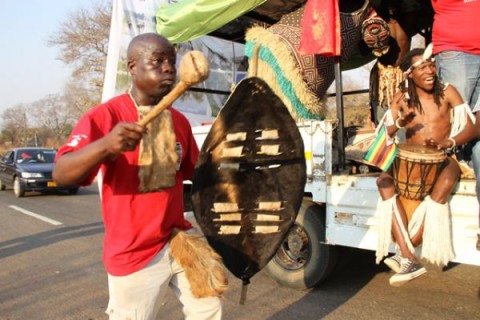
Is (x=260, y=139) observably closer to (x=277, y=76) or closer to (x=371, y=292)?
(x=277, y=76)

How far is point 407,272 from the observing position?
3188 mm

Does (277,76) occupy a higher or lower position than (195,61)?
higher

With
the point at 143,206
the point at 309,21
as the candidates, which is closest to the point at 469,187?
the point at 309,21

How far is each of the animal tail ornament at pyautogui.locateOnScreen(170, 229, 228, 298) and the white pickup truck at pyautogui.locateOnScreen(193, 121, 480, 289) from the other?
6.16 feet

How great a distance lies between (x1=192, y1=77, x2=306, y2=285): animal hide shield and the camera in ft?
7.97

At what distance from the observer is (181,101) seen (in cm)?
655

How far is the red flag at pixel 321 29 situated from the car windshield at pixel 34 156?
41.2 feet

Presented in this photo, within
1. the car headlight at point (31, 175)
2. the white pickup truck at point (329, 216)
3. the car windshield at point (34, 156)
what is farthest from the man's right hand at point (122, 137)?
the car windshield at point (34, 156)

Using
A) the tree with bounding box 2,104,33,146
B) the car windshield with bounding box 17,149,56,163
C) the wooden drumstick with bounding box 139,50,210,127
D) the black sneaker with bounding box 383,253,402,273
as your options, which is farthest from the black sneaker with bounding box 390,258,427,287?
the tree with bounding box 2,104,33,146

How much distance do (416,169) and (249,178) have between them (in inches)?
54.5

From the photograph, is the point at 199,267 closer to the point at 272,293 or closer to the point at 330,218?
the point at 330,218

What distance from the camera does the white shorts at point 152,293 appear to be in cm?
203

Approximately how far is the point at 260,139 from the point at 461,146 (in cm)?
192

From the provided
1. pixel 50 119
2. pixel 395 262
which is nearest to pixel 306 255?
pixel 395 262
